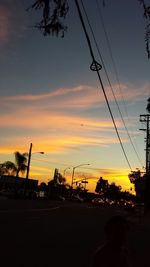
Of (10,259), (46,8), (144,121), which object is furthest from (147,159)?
(46,8)

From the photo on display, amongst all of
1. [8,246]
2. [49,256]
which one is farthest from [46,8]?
[8,246]

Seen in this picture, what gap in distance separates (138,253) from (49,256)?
4079 millimetres

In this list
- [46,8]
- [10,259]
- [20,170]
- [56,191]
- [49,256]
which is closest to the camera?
[46,8]

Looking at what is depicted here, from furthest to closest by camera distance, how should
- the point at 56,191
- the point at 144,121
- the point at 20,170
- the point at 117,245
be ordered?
the point at 56,191 < the point at 20,170 < the point at 144,121 < the point at 117,245

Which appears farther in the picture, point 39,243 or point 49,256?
point 39,243

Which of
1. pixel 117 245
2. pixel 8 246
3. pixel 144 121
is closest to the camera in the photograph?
pixel 117 245

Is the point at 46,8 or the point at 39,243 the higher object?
the point at 46,8

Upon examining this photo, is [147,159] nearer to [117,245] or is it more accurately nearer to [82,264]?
[82,264]

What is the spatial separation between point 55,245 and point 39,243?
1.78 ft

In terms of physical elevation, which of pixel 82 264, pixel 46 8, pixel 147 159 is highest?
pixel 147 159

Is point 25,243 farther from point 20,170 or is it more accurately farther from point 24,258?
point 20,170

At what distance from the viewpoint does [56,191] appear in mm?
187750

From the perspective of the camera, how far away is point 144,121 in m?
70.7

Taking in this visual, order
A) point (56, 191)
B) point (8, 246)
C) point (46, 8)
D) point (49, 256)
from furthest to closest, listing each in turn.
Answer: point (56, 191), point (8, 246), point (49, 256), point (46, 8)
